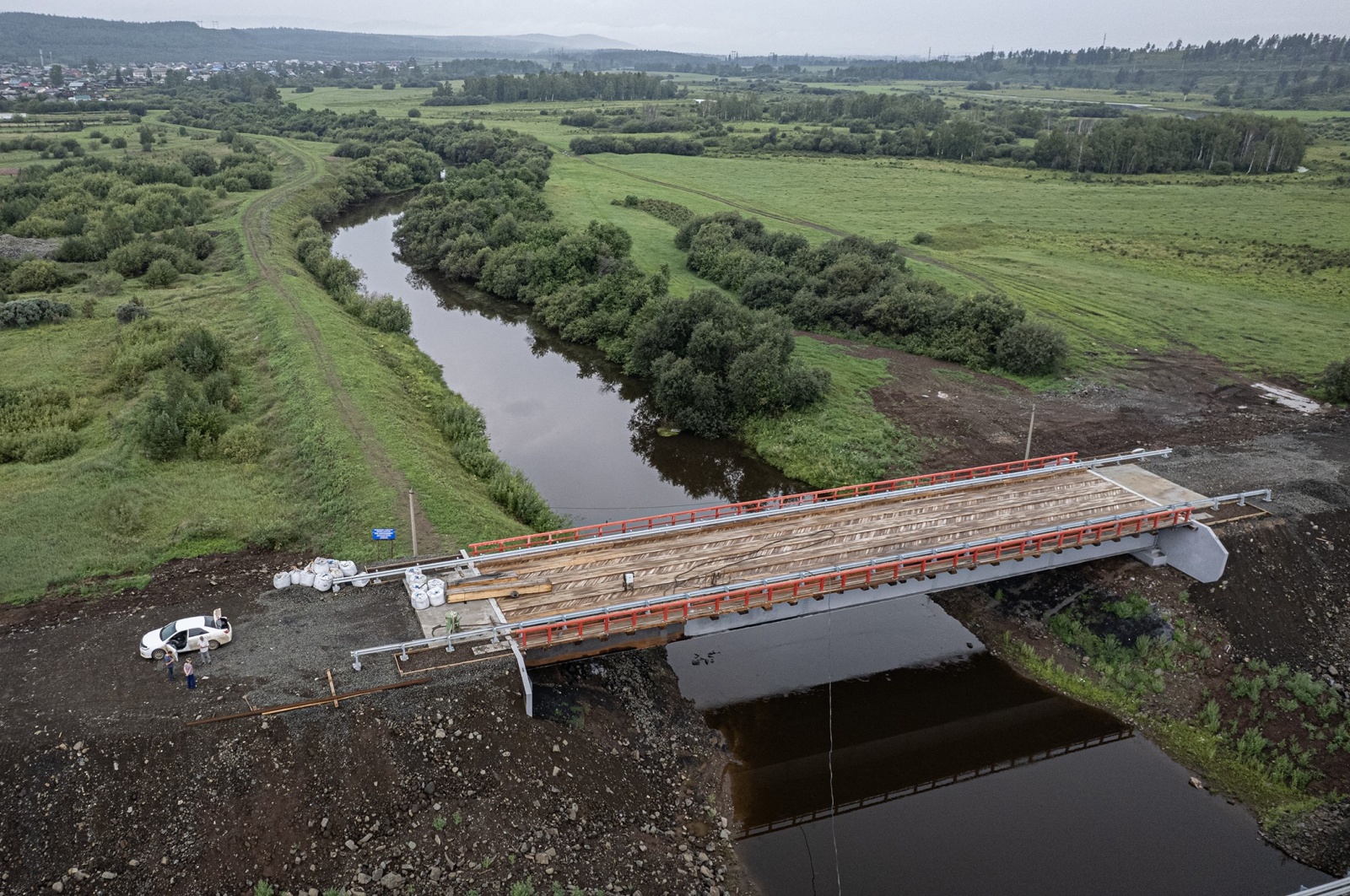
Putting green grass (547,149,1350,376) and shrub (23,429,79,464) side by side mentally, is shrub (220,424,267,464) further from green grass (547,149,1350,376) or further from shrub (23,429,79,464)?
green grass (547,149,1350,376)

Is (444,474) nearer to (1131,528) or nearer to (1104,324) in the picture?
(1131,528)

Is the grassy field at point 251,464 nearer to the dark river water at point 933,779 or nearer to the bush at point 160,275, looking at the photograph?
the bush at point 160,275

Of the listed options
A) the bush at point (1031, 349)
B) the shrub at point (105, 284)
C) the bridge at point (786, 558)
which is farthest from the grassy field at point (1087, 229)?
the shrub at point (105, 284)

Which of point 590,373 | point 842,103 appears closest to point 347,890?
point 590,373

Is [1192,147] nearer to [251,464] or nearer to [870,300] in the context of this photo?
[870,300]

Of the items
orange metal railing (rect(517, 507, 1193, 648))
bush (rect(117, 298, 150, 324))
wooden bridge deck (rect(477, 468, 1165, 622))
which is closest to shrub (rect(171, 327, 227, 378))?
bush (rect(117, 298, 150, 324))
